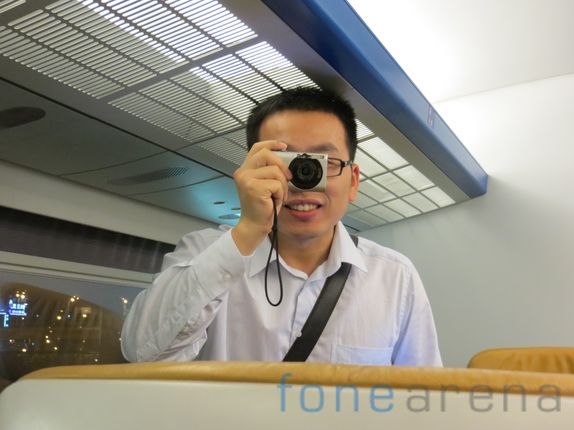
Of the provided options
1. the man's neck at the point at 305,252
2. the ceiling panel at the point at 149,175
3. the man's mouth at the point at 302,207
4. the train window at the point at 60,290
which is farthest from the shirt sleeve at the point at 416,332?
the train window at the point at 60,290

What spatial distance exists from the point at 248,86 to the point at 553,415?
4.09ft

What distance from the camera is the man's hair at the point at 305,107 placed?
4.78ft

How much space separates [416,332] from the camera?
1536 mm

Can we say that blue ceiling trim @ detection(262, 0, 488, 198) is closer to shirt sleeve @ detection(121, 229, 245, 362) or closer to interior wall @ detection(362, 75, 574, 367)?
shirt sleeve @ detection(121, 229, 245, 362)

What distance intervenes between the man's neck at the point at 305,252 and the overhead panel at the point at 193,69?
43 cm

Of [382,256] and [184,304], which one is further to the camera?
[382,256]

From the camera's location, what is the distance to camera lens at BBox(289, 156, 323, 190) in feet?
3.90

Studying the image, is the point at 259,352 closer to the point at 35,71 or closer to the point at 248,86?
the point at 248,86

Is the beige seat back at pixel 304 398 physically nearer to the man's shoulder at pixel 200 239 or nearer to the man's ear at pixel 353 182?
the man's shoulder at pixel 200 239

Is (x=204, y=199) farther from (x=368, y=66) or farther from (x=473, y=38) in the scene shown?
(x=473, y=38)

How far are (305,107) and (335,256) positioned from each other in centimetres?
40

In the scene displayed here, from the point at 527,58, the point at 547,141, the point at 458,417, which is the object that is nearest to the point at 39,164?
the point at 458,417

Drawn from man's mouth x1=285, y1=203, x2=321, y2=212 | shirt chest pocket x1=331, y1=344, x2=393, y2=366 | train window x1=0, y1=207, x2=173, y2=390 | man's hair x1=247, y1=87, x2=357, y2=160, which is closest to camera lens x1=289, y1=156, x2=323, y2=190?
man's mouth x1=285, y1=203, x2=321, y2=212

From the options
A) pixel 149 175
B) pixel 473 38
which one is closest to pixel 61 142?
pixel 149 175
